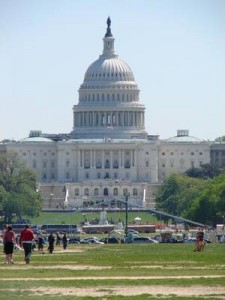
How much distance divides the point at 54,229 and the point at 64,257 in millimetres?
67921

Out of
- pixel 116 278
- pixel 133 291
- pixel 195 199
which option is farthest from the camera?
pixel 195 199

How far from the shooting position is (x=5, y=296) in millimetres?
37062

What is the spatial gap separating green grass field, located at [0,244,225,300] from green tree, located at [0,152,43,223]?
98.5 metres

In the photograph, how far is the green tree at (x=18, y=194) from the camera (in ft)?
503

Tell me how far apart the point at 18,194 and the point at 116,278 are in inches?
4707

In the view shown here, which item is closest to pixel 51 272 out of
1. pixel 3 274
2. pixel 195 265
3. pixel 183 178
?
pixel 3 274

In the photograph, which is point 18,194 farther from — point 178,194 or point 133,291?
point 133,291

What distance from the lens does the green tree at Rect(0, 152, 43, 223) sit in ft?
503

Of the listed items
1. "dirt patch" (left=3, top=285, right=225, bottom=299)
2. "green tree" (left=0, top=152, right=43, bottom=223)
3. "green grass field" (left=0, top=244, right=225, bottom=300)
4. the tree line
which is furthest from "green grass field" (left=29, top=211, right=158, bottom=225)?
"dirt patch" (left=3, top=285, right=225, bottom=299)

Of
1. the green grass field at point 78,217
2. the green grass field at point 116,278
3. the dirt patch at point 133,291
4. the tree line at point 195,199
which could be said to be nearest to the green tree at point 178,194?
the tree line at point 195,199

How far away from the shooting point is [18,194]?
162 meters

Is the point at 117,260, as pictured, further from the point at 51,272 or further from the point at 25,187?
the point at 25,187

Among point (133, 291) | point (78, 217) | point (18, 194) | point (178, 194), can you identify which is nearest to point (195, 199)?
point (178, 194)

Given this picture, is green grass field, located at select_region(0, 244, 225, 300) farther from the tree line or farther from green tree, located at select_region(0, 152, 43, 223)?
green tree, located at select_region(0, 152, 43, 223)
